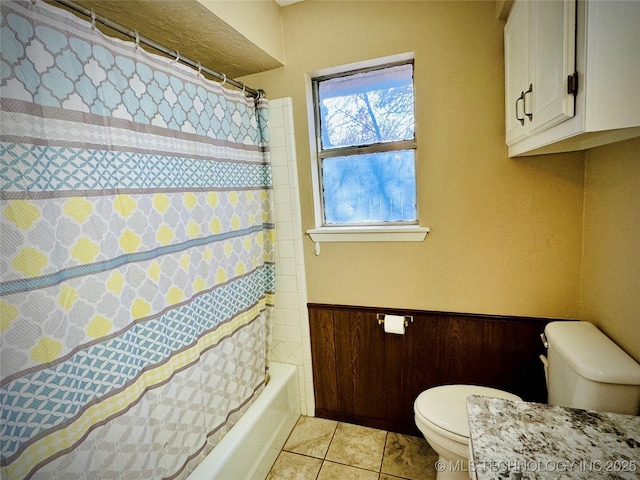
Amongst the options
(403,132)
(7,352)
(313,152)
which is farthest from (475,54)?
(7,352)

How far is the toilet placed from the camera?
99 cm

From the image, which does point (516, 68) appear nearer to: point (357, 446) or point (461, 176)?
point (461, 176)

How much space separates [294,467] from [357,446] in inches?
15.0

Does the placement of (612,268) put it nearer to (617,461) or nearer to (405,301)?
(617,461)

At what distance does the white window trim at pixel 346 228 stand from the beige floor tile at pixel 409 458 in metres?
1.19

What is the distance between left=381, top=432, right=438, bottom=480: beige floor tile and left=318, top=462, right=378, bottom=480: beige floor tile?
86 mm

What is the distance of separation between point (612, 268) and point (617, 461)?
0.75m

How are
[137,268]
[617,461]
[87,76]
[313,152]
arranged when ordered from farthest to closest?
[313,152], [137,268], [87,76], [617,461]

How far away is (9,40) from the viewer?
0.75m

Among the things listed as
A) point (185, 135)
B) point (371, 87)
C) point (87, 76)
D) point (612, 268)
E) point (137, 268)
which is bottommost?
point (612, 268)

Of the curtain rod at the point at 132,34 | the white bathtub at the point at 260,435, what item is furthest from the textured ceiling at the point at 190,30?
the white bathtub at the point at 260,435

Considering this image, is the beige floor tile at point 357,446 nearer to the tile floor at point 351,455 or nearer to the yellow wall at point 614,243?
the tile floor at point 351,455

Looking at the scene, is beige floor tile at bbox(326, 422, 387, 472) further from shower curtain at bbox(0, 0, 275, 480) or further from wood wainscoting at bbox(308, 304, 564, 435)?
shower curtain at bbox(0, 0, 275, 480)

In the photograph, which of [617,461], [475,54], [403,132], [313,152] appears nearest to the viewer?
[617,461]
